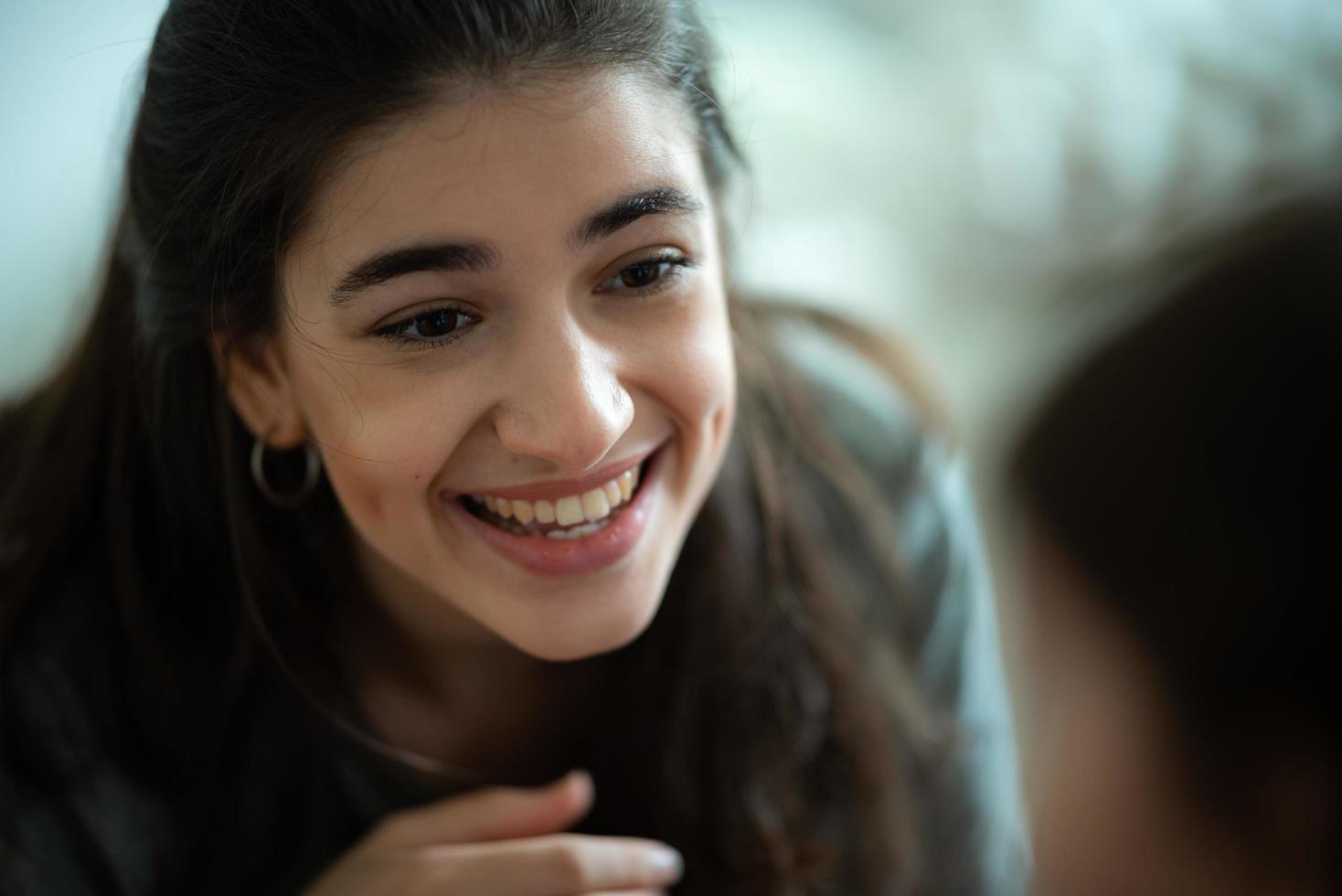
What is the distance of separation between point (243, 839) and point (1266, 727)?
2.80 feet

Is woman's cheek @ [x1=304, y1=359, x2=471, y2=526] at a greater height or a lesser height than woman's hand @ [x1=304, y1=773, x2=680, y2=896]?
greater

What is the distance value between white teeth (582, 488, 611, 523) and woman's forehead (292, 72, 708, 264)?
8.6 inches

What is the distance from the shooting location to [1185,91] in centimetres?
211

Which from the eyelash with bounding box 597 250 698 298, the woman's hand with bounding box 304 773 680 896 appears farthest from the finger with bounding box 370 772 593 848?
the eyelash with bounding box 597 250 698 298

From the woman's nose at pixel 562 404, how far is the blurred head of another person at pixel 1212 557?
0.28 metres

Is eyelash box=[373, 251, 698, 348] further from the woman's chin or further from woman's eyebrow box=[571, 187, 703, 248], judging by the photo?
the woman's chin

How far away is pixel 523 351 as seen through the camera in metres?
0.80

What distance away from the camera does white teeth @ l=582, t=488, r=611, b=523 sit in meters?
0.90

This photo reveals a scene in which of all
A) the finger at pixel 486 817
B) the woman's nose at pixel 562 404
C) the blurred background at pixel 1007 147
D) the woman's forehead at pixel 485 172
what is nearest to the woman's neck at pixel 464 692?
the finger at pixel 486 817

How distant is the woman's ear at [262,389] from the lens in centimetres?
89

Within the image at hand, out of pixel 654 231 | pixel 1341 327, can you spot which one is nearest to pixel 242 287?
pixel 654 231

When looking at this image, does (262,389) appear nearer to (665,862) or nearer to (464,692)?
(464,692)

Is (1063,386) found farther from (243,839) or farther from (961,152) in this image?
(961,152)

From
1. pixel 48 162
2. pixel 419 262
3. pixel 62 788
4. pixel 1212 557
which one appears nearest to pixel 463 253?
pixel 419 262
